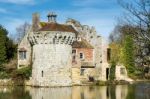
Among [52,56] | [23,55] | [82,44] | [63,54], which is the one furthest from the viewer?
[23,55]

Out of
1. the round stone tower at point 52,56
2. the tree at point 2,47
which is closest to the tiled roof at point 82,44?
the round stone tower at point 52,56

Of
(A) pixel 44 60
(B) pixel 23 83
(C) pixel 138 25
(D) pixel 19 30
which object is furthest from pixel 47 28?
(D) pixel 19 30

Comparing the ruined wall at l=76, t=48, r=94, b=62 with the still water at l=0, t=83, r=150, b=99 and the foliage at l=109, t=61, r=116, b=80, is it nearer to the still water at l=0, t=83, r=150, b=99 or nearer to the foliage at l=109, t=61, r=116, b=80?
the foliage at l=109, t=61, r=116, b=80

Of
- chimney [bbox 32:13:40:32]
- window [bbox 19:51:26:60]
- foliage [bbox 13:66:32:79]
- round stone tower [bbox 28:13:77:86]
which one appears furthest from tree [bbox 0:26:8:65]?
round stone tower [bbox 28:13:77:86]

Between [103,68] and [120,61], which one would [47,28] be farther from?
→ [120,61]

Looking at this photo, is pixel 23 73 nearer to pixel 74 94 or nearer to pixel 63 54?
pixel 63 54

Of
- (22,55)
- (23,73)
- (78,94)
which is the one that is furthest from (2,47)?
(78,94)

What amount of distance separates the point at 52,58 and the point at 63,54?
127cm

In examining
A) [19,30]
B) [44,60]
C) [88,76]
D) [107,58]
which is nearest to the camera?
[44,60]

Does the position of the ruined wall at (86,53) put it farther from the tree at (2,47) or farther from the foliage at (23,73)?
the tree at (2,47)

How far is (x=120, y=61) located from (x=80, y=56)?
1257 centimetres

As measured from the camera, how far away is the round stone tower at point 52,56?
4484 centimetres

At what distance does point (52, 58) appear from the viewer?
44.8 m

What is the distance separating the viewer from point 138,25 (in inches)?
731
